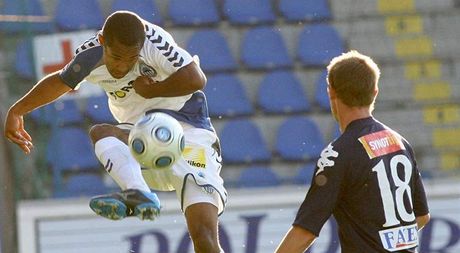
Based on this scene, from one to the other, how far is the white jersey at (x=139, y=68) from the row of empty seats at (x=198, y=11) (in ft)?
16.2

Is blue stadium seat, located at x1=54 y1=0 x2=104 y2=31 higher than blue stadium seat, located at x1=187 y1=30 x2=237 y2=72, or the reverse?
blue stadium seat, located at x1=54 y1=0 x2=104 y2=31

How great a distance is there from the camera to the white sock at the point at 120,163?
221 inches

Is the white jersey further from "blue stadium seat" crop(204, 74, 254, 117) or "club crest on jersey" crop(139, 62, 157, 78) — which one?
"blue stadium seat" crop(204, 74, 254, 117)

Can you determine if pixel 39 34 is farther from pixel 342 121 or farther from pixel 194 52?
pixel 342 121

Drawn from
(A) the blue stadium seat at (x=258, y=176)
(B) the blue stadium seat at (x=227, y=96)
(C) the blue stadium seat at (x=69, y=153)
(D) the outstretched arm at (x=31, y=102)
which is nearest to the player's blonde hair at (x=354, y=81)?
(D) the outstretched arm at (x=31, y=102)

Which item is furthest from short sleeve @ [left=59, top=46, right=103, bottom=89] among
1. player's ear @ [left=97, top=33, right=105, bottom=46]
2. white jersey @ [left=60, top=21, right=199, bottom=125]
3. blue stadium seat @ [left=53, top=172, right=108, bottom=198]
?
blue stadium seat @ [left=53, top=172, right=108, bottom=198]

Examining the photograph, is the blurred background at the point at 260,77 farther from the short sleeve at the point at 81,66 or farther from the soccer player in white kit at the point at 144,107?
A: the short sleeve at the point at 81,66

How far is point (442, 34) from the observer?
37.0ft

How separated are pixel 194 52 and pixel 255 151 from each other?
1137mm

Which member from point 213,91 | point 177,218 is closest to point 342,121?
point 177,218

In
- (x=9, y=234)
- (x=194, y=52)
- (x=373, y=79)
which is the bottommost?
(x=9, y=234)

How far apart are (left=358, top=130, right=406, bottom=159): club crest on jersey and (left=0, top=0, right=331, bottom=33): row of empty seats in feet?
21.2

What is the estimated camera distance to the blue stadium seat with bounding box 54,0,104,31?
11016 millimetres

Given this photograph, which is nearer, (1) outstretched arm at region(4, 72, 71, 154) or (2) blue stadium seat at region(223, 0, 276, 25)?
(1) outstretched arm at region(4, 72, 71, 154)
